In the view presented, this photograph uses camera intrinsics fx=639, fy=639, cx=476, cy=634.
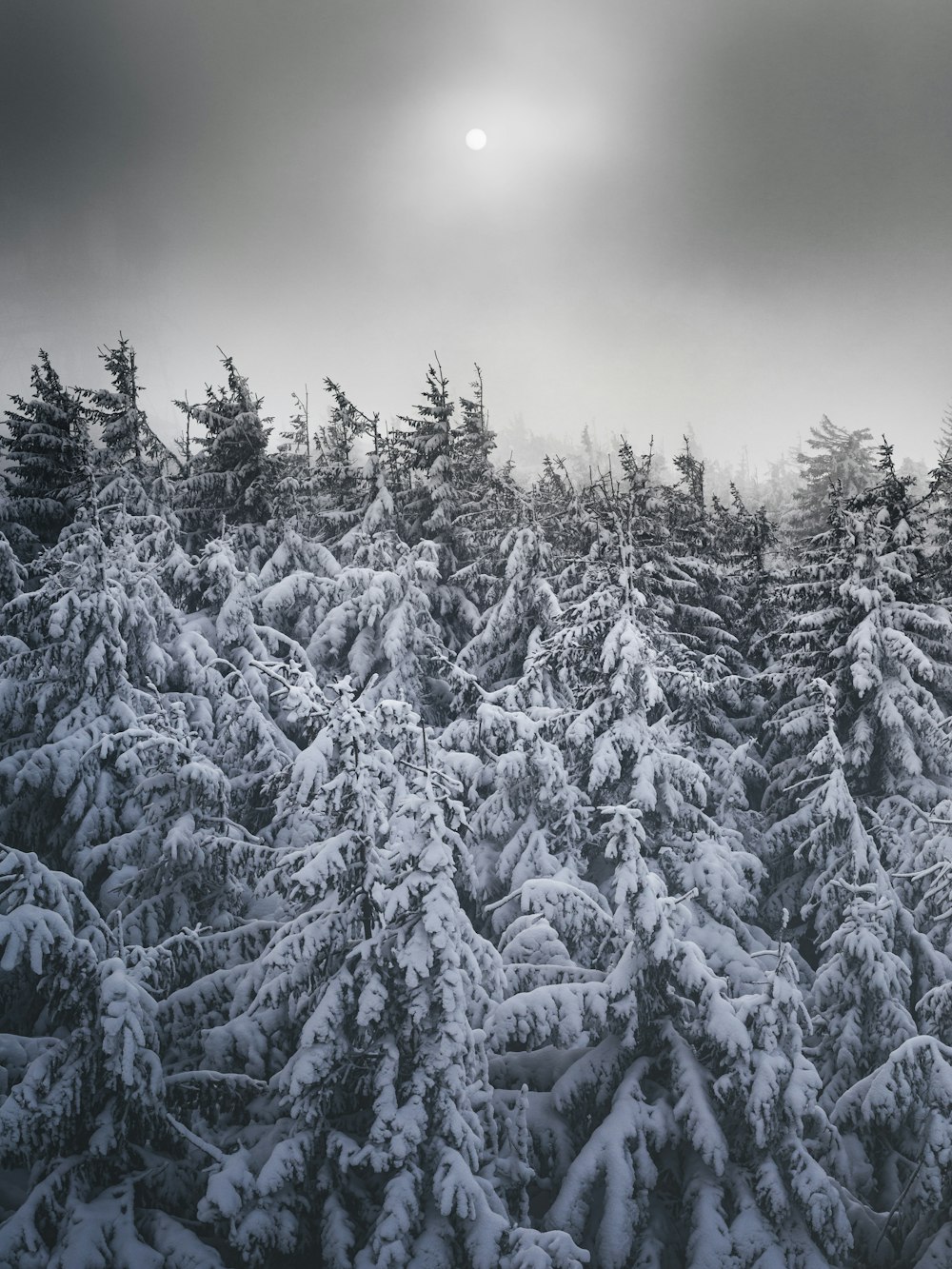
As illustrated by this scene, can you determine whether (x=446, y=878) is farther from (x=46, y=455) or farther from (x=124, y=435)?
(x=124, y=435)

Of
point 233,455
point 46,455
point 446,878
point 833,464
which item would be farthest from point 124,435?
point 833,464

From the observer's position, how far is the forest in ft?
18.5

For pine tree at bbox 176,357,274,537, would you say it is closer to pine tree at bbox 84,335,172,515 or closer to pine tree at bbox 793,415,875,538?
pine tree at bbox 84,335,172,515

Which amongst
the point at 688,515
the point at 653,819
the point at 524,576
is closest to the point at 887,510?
the point at 688,515

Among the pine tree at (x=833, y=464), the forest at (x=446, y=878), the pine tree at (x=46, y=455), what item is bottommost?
the forest at (x=446, y=878)

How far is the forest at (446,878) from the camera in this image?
5.64 metres

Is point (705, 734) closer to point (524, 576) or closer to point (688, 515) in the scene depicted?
point (524, 576)

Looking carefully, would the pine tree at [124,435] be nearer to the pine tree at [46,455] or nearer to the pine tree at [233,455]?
the pine tree at [46,455]

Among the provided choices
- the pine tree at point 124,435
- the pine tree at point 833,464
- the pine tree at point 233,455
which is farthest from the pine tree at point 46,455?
the pine tree at point 833,464

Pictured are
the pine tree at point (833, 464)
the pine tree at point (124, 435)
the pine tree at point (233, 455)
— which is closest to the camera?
the pine tree at point (124, 435)

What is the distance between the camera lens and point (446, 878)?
5957mm

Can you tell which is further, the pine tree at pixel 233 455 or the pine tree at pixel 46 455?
the pine tree at pixel 233 455

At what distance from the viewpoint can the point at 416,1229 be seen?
5523 mm

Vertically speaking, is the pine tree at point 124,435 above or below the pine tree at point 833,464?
below
